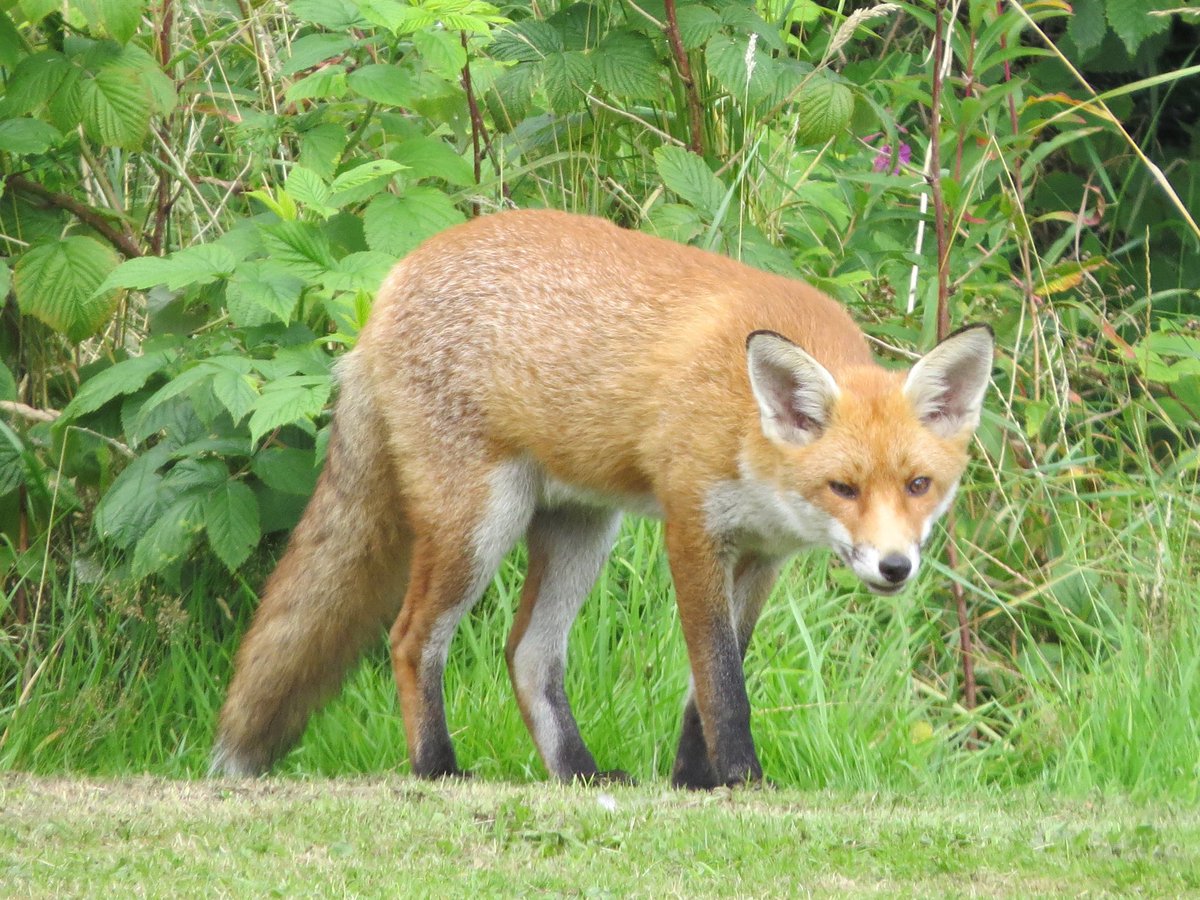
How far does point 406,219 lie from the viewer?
17.1 feet

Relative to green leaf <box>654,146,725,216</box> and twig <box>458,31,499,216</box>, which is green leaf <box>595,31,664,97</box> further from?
twig <box>458,31,499,216</box>

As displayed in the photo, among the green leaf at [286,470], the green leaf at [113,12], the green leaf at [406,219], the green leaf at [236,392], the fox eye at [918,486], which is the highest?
the green leaf at [113,12]

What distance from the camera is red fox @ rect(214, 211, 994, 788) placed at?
4027mm

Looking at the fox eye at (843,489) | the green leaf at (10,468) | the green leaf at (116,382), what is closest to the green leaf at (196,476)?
the green leaf at (116,382)

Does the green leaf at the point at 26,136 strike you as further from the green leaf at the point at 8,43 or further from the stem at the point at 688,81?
the stem at the point at 688,81

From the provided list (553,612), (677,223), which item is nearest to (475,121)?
(677,223)

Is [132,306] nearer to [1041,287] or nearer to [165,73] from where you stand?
[165,73]

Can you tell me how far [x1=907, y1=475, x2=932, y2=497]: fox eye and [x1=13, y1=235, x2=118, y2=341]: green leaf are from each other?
114 inches

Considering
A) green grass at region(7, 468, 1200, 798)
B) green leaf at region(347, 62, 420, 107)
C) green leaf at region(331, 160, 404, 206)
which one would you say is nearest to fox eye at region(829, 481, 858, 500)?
green grass at region(7, 468, 1200, 798)

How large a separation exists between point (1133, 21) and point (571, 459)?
3.30 meters

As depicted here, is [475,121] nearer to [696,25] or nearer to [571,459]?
[696,25]

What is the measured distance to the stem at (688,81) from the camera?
5.52 metres

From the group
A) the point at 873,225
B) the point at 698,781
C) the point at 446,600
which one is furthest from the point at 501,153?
the point at 698,781

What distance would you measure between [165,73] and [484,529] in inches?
89.4
